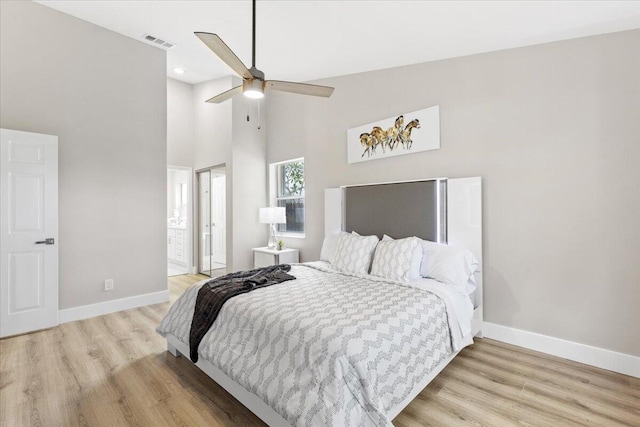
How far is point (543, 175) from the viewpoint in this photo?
2.75 meters

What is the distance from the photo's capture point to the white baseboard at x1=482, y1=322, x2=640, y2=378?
2410mm

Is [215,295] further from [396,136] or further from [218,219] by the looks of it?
[218,219]

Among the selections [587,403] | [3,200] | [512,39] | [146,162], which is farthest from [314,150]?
[587,403]

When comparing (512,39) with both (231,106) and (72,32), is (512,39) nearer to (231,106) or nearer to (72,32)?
(231,106)

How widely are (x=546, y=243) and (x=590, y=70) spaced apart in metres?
1.46

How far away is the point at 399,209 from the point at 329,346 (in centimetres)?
227

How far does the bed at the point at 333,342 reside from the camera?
1.54 meters

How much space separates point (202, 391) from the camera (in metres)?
2.20

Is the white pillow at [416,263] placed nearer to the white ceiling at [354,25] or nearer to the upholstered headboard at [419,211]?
the upholstered headboard at [419,211]

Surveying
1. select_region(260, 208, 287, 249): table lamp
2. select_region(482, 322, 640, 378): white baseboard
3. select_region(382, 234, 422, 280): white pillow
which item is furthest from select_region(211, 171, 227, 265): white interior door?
select_region(482, 322, 640, 378): white baseboard

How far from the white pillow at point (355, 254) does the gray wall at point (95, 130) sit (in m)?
2.66

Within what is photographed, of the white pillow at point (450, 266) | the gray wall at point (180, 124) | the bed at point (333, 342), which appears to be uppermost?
the gray wall at point (180, 124)

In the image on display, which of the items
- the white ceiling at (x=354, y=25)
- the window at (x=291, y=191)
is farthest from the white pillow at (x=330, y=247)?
the white ceiling at (x=354, y=25)

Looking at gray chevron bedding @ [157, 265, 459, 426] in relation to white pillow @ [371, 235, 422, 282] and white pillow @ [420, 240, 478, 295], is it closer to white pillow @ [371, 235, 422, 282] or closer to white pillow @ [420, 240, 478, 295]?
white pillow @ [371, 235, 422, 282]
